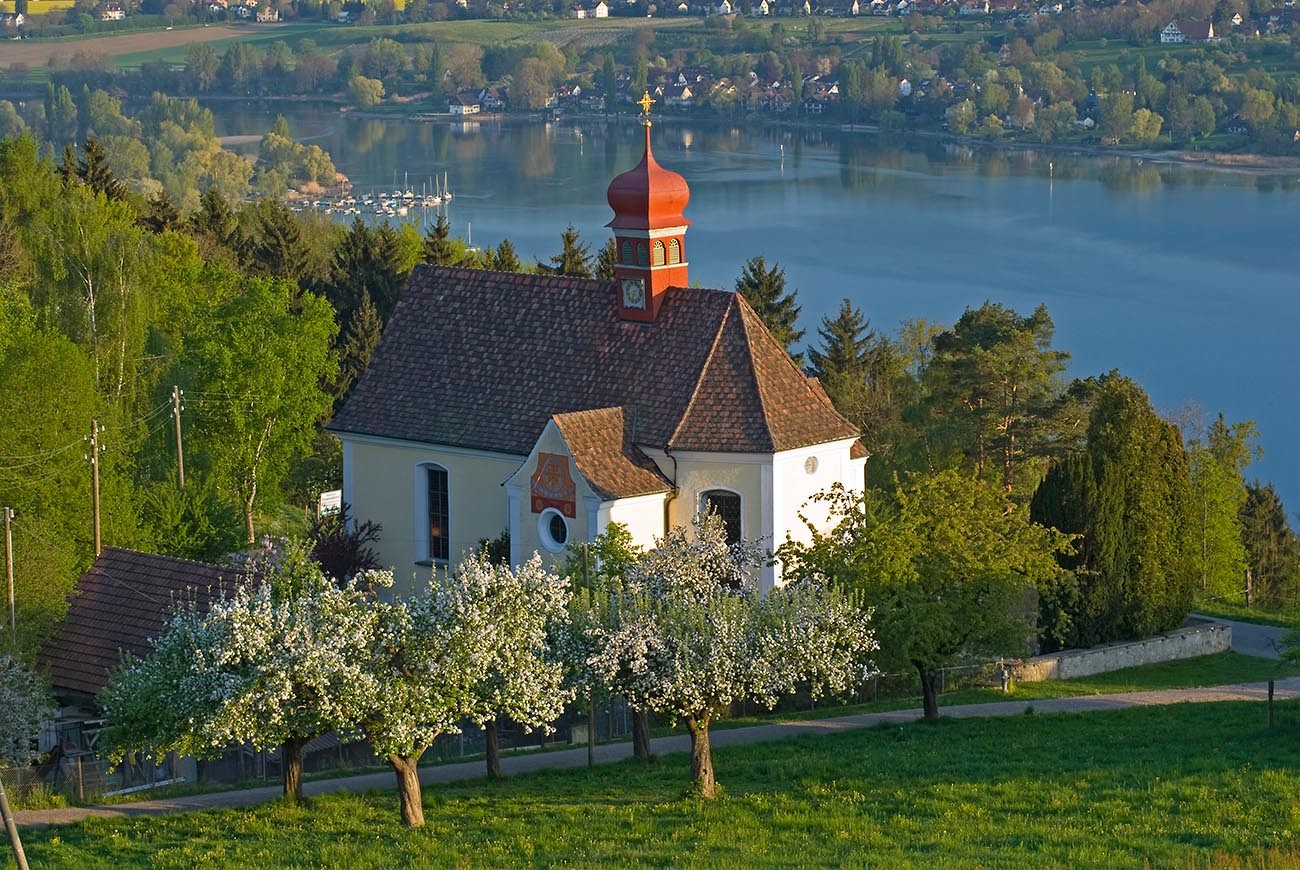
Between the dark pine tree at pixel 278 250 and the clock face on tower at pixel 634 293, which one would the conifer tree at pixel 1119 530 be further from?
the dark pine tree at pixel 278 250

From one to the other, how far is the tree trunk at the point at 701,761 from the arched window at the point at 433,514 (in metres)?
14.9

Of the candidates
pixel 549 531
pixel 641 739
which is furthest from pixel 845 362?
pixel 641 739

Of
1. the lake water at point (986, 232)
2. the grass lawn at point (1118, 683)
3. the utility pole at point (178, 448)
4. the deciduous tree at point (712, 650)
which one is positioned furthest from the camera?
the lake water at point (986, 232)

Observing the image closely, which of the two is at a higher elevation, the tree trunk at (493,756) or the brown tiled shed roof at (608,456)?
the brown tiled shed roof at (608,456)

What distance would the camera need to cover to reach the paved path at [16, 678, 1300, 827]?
2561cm

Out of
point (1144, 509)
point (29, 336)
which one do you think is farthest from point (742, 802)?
point (29, 336)

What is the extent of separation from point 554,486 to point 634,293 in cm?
436

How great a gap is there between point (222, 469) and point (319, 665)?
77.8ft

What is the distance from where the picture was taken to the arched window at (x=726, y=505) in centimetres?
3578

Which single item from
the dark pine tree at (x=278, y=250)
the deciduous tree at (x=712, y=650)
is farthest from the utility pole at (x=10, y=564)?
the dark pine tree at (x=278, y=250)

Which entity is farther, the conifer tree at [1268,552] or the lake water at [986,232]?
the lake water at [986,232]

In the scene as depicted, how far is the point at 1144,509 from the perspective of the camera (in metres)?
40.4

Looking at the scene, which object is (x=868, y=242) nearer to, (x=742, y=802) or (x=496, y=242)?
(x=496, y=242)

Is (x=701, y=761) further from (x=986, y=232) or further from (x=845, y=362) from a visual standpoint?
(x=986, y=232)
